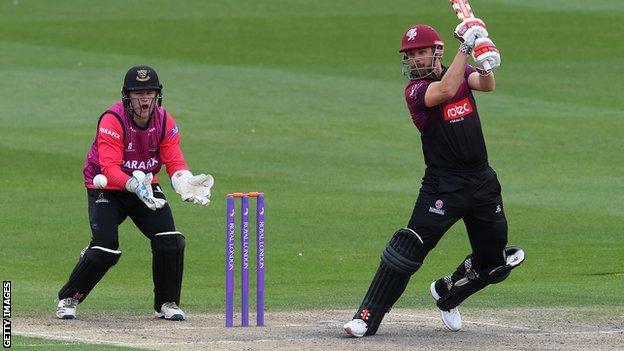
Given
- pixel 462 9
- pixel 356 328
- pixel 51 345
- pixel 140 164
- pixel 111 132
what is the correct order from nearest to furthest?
pixel 51 345 → pixel 356 328 → pixel 462 9 → pixel 111 132 → pixel 140 164

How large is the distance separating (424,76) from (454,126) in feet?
1.32

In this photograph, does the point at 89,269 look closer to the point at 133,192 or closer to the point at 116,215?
the point at 116,215

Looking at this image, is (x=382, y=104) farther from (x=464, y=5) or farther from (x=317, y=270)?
(x=464, y=5)

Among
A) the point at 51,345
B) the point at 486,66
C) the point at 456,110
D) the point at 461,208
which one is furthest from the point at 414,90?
the point at 51,345

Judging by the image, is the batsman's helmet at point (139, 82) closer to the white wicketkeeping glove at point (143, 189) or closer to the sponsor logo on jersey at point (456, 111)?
the white wicketkeeping glove at point (143, 189)

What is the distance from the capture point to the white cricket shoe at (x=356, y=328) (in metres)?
9.48

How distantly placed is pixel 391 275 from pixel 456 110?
3.79ft

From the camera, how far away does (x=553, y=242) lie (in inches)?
605

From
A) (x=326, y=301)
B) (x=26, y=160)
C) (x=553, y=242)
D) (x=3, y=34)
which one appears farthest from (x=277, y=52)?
(x=326, y=301)

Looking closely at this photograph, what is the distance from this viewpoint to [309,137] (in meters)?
22.7

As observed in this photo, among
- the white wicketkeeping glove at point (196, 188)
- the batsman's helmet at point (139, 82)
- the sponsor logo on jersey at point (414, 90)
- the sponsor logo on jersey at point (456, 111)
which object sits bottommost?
the white wicketkeeping glove at point (196, 188)

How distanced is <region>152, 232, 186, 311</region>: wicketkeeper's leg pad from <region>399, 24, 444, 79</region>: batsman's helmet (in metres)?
2.11

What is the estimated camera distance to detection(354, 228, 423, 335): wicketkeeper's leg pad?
31.3ft

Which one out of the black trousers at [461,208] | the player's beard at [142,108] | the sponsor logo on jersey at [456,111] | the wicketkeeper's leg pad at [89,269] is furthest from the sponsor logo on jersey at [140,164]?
the sponsor logo on jersey at [456,111]
